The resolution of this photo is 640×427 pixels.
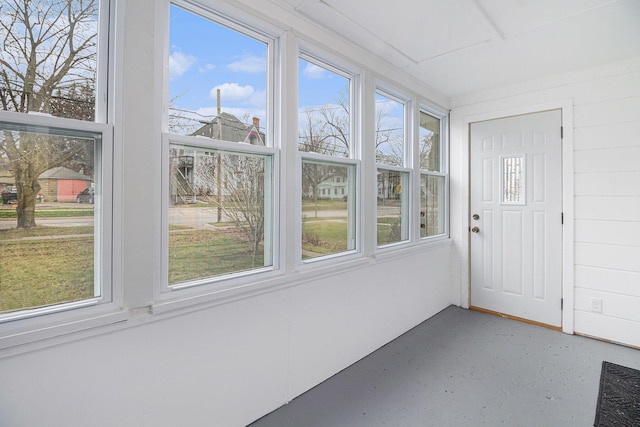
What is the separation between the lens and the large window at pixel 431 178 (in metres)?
3.35

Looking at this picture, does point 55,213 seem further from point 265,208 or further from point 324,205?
point 324,205

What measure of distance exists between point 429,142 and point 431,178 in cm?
41

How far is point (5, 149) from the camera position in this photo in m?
1.12

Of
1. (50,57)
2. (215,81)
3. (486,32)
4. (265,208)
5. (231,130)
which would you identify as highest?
(486,32)

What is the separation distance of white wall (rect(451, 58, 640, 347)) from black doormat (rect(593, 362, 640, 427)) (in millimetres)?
587

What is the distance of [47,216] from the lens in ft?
4.02

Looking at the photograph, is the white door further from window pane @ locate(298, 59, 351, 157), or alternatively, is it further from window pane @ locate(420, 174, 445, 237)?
window pane @ locate(298, 59, 351, 157)

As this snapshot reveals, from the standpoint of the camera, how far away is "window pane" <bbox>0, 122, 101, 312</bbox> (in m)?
1.14

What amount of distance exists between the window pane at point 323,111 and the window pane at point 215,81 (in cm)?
33

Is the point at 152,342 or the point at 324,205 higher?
the point at 324,205

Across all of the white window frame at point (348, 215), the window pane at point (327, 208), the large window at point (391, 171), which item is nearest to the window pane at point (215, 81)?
the white window frame at point (348, 215)

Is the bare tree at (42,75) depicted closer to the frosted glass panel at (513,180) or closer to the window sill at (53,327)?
the window sill at (53,327)

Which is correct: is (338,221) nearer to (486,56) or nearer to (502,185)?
(486,56)

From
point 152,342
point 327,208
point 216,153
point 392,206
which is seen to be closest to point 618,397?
point 392,206
